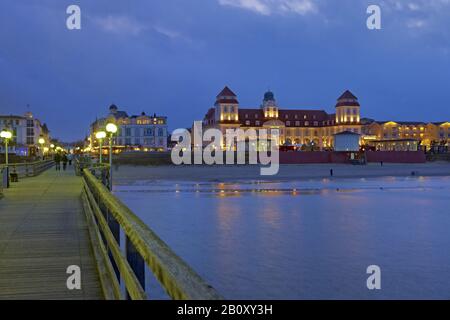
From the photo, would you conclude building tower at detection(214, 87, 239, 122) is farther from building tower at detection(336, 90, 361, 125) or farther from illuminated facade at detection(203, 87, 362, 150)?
building tower at detection(336, 90, 361, 125)

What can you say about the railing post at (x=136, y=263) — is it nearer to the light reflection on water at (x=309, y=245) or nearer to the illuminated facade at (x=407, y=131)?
the light reflection on water at (x=309, y=245)

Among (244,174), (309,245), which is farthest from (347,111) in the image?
(309,245)

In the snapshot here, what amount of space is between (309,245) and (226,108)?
121600 mm

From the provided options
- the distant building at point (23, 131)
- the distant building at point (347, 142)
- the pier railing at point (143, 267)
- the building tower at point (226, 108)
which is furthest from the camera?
the distant building at point (23, 131)

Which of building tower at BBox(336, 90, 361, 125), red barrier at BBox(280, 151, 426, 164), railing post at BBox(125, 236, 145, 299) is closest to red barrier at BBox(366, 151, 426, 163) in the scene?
red barrier at BBox(280, 151, 426, 164)

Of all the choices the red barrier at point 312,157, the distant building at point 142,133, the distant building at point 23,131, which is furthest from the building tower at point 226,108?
the distant building at point 23,131

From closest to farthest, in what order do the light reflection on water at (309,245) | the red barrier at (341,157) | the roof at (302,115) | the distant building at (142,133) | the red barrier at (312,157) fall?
the light reflection on water at (309,245) < the red barrier at (312,157) < the red barrier at (341,157) < the distant building at (142,133) < the roof at (302,115)

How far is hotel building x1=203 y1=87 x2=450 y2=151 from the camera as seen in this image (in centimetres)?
13525

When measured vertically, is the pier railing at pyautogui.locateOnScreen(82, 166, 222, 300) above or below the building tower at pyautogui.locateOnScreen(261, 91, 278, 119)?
below

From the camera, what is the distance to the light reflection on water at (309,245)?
9930 mm

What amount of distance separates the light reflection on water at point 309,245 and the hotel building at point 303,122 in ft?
362

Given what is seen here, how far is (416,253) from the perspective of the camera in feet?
43.0

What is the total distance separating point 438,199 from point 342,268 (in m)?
19.8

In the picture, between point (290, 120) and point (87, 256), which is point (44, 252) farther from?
point (290, 120)
